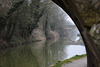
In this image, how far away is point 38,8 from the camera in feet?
73.2

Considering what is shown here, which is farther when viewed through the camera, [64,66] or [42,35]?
[42,35]

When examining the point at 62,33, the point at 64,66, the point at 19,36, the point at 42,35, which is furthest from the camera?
the point at 62,33

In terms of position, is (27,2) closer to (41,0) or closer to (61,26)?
(41,0)

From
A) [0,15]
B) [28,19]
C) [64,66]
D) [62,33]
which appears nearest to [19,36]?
[28,19]

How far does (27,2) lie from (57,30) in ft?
101

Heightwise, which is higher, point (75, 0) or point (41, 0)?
point (41, 0)

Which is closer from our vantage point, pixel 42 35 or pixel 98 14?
pixel 98 14

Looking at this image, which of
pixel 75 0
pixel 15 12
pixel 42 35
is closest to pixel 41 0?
pixel 15 12

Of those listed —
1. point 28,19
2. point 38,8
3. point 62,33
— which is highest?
point 38,8

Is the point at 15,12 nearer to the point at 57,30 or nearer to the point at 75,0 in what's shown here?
the point at 75,0

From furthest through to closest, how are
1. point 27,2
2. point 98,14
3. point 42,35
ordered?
1. point 42,35
2. point 27,2
3. point 98,14

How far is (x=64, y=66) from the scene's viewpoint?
24.5 ft

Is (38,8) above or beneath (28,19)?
above

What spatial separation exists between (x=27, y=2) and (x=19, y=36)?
625 cm
